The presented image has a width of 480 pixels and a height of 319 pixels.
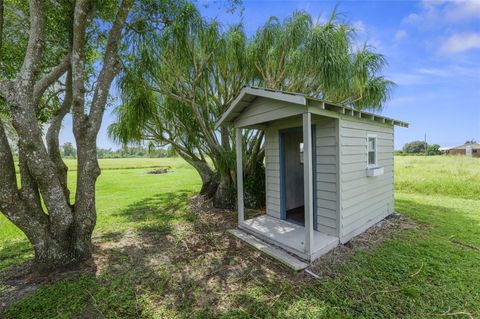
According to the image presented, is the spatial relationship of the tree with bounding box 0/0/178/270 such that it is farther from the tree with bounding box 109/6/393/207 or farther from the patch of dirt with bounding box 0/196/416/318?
the tree with bounding box 109/6/393/207

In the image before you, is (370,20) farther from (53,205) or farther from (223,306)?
(53,205)

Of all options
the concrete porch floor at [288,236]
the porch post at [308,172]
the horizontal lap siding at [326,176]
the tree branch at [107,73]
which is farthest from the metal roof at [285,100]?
the concrete porch floor at [288,236]

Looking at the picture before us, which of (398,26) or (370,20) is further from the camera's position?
(398,26)

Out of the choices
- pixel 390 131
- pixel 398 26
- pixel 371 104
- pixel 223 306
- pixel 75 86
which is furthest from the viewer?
pixel 371 104

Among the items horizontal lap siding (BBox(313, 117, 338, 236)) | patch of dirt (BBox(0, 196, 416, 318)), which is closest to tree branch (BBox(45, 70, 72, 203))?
patch of dirt (BBox(0, 196, 416, 318))

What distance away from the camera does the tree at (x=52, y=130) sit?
2.53 meters

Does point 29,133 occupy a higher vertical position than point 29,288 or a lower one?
higher

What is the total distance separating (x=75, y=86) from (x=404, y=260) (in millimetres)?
5680

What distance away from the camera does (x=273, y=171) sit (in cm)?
474

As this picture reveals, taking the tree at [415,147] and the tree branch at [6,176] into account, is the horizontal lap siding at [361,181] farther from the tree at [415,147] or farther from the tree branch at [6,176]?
the tree at [415,147]

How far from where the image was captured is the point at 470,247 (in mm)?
3453

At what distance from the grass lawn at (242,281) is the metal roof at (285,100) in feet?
8.02

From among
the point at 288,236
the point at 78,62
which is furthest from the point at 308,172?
the point at 78,62

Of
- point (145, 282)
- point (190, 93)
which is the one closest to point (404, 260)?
point (145, 282)
